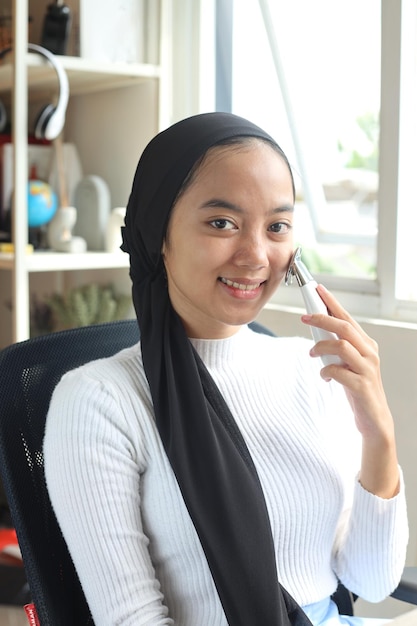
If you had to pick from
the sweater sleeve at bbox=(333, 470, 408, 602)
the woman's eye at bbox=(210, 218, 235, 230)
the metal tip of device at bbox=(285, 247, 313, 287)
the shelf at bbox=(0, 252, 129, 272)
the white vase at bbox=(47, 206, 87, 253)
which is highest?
the woman's eye at bbox=(210, 218, 235, 230)

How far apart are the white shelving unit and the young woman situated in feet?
3.01

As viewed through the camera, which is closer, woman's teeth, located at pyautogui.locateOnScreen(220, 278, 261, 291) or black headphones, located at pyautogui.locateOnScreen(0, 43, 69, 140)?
woman's teeth, located at pyautogui.locateOnScreen(220, 278, 261, 291)

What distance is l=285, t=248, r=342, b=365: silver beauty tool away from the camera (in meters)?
1.22

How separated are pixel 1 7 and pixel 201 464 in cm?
191

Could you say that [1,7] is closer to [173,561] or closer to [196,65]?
[196,65]

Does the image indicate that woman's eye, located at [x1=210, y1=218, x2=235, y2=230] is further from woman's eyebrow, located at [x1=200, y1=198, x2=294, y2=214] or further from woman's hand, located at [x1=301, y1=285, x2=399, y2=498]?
woman's hand, located at [x1=301, y1=285, x2=399, y2=498]

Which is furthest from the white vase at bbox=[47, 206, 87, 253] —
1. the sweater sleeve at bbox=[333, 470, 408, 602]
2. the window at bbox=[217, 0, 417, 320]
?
the sweater sleeve at bbox=[333, 470, 408, 602]

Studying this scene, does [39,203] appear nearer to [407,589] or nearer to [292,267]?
[292,267]

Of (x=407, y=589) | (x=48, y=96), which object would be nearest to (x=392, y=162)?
(x=407, y=589)

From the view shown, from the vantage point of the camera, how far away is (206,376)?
4.24 ft

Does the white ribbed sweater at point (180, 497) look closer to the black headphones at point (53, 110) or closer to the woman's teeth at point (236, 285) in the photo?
the woman's teeth at point (236, 285)

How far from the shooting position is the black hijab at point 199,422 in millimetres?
1162

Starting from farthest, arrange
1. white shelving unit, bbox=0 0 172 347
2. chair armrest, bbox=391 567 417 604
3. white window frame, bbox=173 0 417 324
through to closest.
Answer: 1. white shelving unit, bbox=0 0 172 347
2. white window frame, bbox=173 0 417 324
3. chair armrest, bbox=391 567 417 604

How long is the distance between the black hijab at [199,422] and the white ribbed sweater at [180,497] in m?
0.04
